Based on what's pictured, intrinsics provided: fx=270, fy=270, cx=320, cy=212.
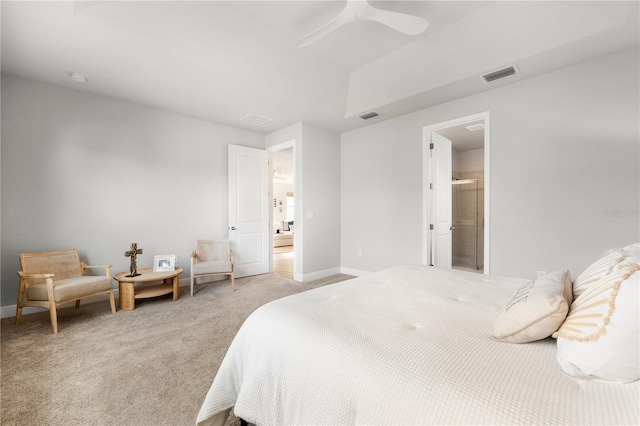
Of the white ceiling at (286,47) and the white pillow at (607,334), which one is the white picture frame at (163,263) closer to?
the white ceiling at (286,47)

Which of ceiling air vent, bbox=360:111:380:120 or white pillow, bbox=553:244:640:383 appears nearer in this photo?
white pillow, bbox=553:244:640:383

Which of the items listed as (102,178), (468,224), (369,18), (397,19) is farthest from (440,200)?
(102,178)

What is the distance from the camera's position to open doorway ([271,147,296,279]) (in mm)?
6332

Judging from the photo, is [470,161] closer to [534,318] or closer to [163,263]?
[534,318]

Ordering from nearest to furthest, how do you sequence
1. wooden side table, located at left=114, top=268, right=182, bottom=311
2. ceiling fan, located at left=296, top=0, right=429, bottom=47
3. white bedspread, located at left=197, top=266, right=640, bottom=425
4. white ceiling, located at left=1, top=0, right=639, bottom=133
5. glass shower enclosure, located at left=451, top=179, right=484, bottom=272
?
white bedspread, located at left=197, top=266, right=640, bottom=425, ceiling fan, located at left=296, top=0, right=429, bottom=47, white ceiling, located at left=1, top=0, right=639, bottom=133, wooden side table, located at left=114, top=268, right=182, bottom=311, glass shower enclosure, located at left=451, top=179, right=484, bottom=272

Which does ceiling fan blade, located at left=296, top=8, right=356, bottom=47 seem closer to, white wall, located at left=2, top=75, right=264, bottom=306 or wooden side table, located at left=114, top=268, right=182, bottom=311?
white wall, located at left=2, top=75, right=264, bottom=306

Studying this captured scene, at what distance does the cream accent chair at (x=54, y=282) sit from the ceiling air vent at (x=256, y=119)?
2760mm

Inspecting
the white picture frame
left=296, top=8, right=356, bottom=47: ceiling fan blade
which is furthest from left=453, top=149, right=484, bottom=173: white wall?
the white picture frame

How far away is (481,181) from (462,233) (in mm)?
1159

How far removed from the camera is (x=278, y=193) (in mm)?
10758

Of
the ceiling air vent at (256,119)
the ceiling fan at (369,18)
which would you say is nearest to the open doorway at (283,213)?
the ceiling air vent at (256,119)

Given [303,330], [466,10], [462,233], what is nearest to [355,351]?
[303,330]

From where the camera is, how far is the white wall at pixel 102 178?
9.84ft

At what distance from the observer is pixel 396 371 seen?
840 mm
